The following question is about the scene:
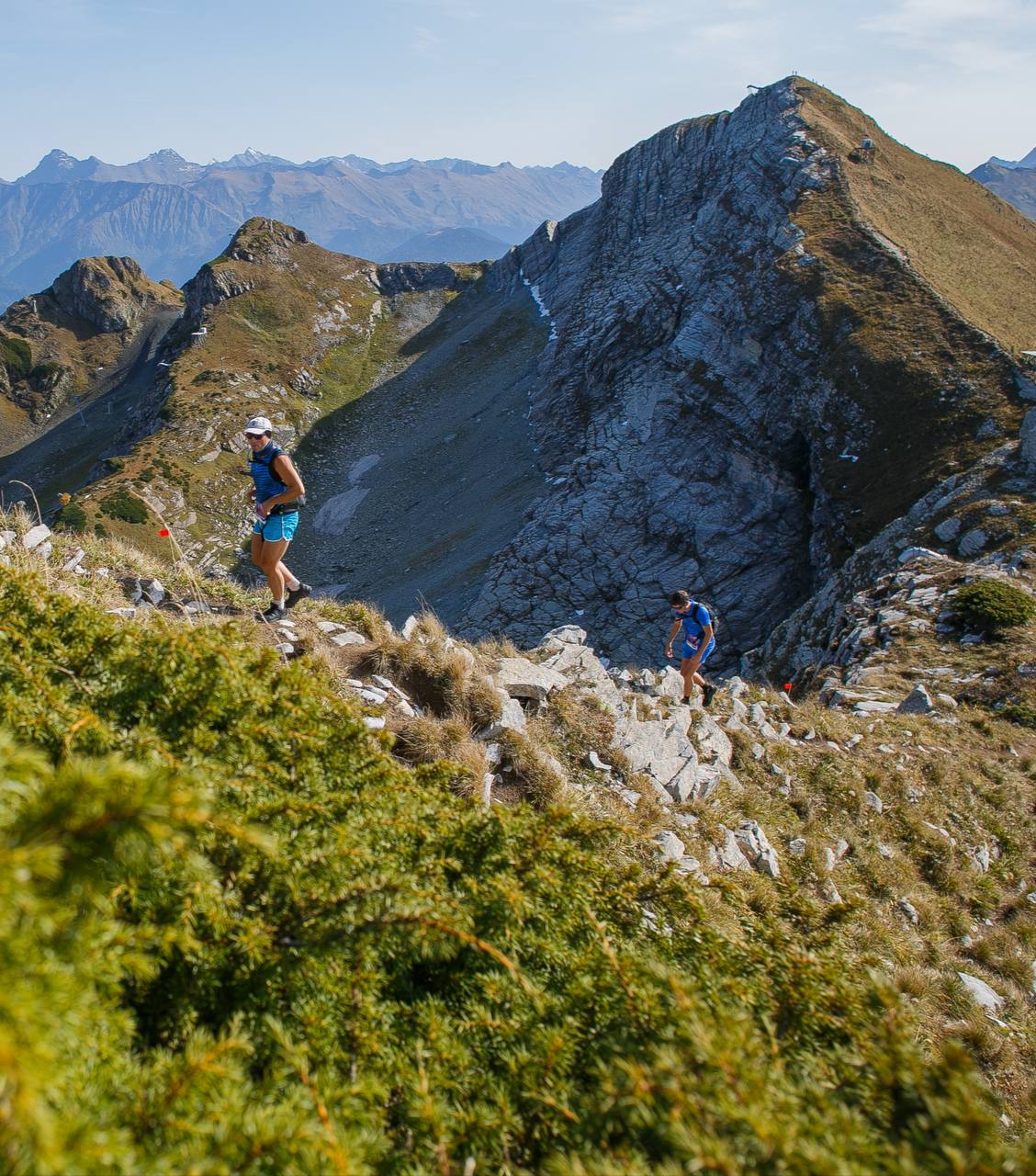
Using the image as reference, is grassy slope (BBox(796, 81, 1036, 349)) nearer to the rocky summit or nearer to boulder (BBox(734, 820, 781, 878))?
the rocky summit

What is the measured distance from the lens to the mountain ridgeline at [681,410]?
34.0 meters

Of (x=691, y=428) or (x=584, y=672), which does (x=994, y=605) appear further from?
(x=691, y=428)

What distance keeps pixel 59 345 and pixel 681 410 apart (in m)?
120

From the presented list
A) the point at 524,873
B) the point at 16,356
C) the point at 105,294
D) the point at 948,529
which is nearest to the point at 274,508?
the point at 524,873

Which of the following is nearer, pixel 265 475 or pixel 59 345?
pixel 265 475

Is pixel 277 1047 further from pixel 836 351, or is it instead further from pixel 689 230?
pixel 689 230

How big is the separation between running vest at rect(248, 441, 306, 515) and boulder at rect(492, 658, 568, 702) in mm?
3331

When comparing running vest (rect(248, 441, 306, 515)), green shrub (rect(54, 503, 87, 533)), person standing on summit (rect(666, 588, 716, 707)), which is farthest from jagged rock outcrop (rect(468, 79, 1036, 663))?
green shrub (rect(54, 503, 87, 533))

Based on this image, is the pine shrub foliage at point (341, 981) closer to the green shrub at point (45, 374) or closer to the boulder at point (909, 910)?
→ the boulder at point (909, 910)

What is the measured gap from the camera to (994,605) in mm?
16766

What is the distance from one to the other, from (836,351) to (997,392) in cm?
846

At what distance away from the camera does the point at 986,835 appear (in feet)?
33.2

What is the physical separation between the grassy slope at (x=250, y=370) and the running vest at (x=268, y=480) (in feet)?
166

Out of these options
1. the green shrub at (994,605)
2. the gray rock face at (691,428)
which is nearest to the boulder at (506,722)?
the green shrub at (994,605)
